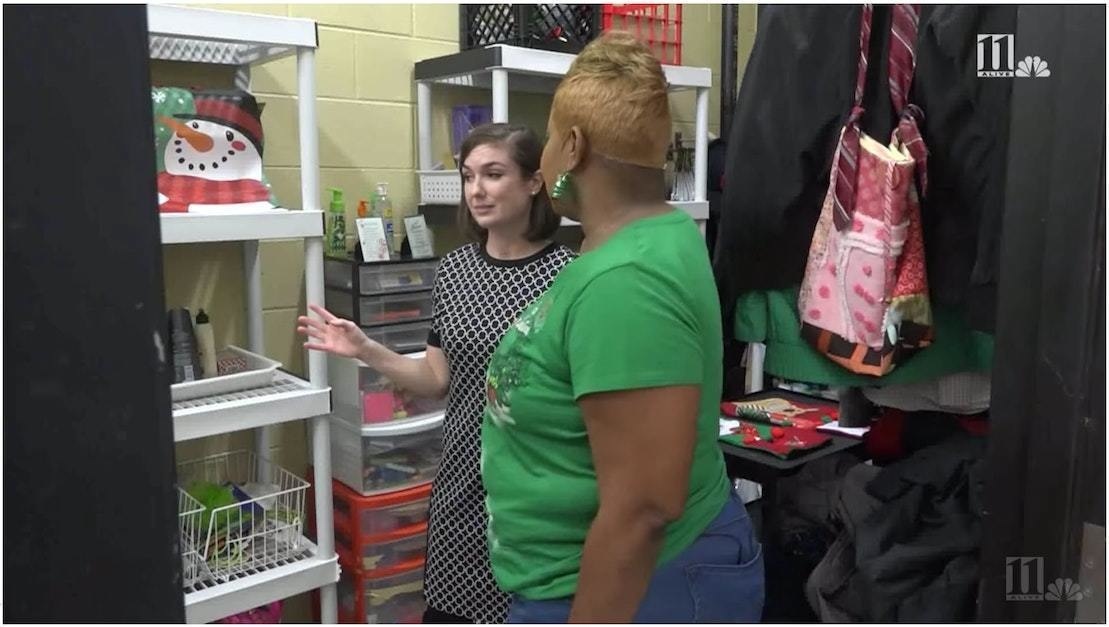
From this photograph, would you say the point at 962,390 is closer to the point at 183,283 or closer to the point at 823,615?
the point at 823,615

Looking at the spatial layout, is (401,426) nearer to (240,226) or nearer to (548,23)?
(240,226)

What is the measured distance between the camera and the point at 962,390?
1586 millimetres

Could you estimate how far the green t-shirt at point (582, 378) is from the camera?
904 millimetres

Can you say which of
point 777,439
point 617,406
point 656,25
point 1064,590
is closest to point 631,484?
point 617,406

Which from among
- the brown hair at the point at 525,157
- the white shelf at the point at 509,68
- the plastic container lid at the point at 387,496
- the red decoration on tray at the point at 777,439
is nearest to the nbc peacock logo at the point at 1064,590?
the red decoration on tray at the point at 777,439

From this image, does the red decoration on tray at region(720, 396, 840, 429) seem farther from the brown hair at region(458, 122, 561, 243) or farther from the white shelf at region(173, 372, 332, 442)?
the white shelf at region(173, 372, 332, 442)

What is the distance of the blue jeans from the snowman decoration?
1.19m

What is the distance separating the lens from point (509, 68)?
215 cm

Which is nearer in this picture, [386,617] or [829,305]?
[829,305]

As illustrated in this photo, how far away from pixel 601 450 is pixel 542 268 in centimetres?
77

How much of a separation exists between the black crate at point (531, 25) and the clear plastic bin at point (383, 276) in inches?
24.5

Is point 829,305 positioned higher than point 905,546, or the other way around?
point 829,305

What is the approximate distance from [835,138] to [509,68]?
2.97ft

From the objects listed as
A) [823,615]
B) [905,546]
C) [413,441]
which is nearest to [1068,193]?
[905,546]
